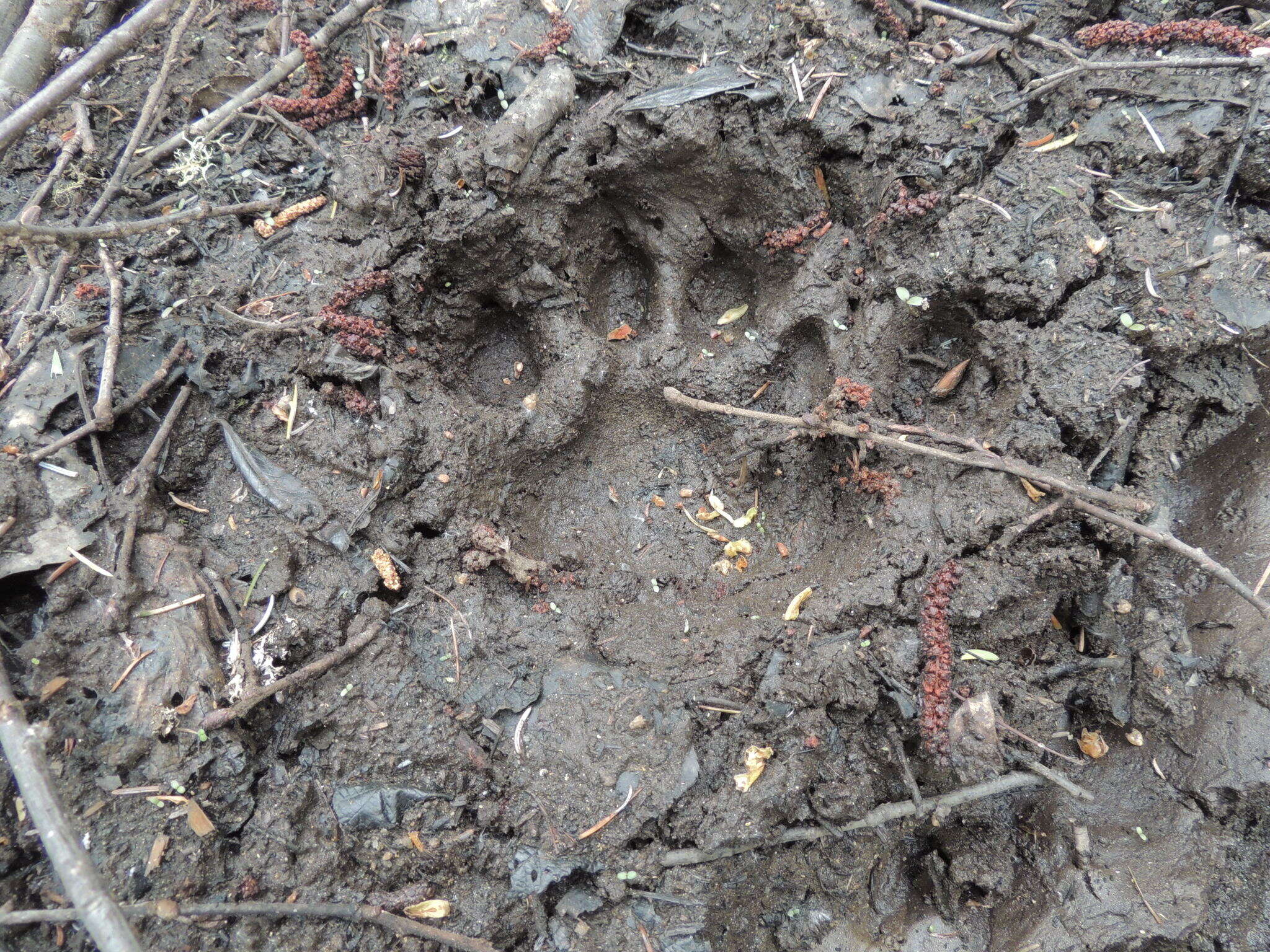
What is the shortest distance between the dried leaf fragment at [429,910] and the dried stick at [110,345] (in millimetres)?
2198

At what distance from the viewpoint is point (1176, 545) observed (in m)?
2.53

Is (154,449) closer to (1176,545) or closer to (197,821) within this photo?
(197,821)

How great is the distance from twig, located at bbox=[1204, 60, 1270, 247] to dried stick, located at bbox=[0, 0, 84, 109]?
5081 millimetres

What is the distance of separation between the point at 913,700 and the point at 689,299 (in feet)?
7.28

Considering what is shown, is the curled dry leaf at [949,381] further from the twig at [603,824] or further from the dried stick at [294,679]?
the dried stick at [294,679]

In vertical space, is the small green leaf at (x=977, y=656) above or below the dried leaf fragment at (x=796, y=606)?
below

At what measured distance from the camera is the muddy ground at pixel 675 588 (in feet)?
8.60

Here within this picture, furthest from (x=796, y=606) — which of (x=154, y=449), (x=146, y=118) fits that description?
(x=146, y=118)

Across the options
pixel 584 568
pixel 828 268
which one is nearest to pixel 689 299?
pixel 828 268

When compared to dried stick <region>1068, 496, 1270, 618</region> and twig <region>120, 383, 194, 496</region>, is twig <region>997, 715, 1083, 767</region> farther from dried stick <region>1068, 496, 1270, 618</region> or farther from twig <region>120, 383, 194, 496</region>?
twig <region>120, 383, 194, 496</region>

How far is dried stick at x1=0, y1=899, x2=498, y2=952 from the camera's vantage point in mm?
2318

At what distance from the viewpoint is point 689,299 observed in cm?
370

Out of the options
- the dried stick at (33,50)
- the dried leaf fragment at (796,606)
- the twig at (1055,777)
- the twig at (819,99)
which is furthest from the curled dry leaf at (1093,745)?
the dried stick at (33,50)

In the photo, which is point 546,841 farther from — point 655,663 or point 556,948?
point 655,663
